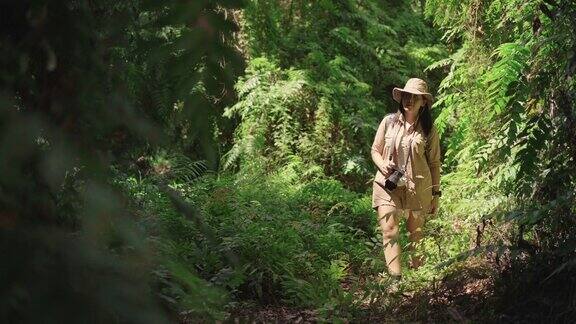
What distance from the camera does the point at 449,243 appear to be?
5926mm

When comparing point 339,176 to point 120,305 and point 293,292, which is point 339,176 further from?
point 120,305

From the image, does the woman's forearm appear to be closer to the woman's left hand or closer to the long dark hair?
the woman's left hand

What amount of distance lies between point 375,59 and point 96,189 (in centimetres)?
1017

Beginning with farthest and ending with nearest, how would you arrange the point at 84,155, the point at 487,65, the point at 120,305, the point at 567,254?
the point at 487,65 → the point at 567,254 → the point at 84,155 → the point at 120,305

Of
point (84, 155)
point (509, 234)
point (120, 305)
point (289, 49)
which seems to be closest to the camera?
point (120, 305)

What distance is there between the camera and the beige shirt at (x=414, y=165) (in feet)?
19.4

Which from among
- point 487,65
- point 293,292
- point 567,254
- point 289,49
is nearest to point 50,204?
point 567,254

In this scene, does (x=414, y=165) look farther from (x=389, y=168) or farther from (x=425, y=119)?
(x=425, y=119)

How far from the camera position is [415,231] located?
6051 mm

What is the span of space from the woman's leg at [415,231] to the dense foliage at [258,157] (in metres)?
0.13

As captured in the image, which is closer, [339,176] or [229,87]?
[229,87]

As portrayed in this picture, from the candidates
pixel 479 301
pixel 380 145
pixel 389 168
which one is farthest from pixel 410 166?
pixel 479 301

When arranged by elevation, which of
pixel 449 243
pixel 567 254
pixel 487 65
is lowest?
pixel 449 243

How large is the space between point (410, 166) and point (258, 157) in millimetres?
3872
